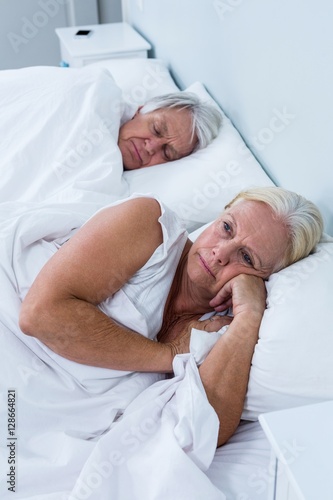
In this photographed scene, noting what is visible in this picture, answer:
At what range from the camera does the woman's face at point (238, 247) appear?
1.23 meters

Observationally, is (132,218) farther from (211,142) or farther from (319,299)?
(211,142)

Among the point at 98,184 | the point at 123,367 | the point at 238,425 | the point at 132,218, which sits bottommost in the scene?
the point at 238,425

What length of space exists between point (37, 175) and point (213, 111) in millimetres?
608

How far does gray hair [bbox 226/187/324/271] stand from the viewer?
1239 millimetres

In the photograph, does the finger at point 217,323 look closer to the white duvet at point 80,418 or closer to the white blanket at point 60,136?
the white duvet at point 80,418

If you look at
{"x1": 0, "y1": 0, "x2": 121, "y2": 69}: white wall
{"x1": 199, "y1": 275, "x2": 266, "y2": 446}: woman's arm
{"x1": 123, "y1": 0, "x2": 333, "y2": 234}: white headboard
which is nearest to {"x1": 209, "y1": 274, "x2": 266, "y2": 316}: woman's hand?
{"x1": 199, "y1": 275, "x2": 266, "y2": 446}: woman's arm

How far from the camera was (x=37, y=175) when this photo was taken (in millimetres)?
1688

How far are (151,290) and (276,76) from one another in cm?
67

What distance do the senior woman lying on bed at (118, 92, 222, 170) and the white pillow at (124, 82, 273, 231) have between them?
0.13ft

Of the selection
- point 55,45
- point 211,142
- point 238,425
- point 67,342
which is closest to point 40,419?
point 67,342

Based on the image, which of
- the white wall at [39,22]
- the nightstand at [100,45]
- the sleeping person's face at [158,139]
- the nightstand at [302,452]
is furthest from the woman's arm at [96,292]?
the white wall at [39,22]

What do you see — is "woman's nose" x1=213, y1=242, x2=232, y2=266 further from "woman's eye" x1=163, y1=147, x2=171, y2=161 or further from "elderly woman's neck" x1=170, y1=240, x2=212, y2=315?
"woman's eye" x1=163, y1=147, x2=171, y2=161

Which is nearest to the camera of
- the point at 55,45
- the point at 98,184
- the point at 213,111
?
the point at 98,184

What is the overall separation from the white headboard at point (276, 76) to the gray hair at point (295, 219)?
0.31 ft
